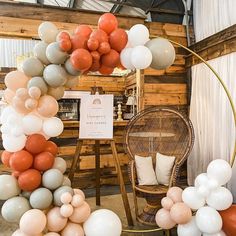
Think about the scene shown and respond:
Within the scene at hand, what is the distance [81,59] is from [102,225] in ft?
2.89

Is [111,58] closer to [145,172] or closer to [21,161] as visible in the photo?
[21,161]

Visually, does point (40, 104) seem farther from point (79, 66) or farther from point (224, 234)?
point (224, 234)

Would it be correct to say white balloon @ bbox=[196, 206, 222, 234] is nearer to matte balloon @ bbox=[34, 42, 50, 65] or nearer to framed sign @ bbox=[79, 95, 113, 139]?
matte balloon @ bbox=[34, 42, 50, 65]

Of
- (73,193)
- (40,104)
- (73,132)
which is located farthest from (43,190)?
(73,132)

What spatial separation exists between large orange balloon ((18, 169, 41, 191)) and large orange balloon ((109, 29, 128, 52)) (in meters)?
0.84

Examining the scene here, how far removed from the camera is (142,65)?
139cm

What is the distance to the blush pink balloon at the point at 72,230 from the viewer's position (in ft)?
4.12

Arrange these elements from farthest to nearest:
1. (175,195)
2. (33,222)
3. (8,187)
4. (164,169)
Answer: (164,169), (175,195), (8,187), (33,222)

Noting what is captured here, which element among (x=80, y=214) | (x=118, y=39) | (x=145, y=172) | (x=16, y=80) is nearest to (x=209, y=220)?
(x=80, y=214)

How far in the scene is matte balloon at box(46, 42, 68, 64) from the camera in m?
1.32

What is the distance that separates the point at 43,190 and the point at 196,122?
115 inches

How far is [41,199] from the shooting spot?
1.25 meters

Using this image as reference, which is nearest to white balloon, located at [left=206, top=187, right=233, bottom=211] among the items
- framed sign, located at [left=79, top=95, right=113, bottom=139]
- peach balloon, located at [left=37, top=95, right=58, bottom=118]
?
peach balloon, located at [left=37, top=95, right=58, bottom=118]

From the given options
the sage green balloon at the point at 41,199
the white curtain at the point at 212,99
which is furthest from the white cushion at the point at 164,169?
the sage green balloon at the point at 41,199
